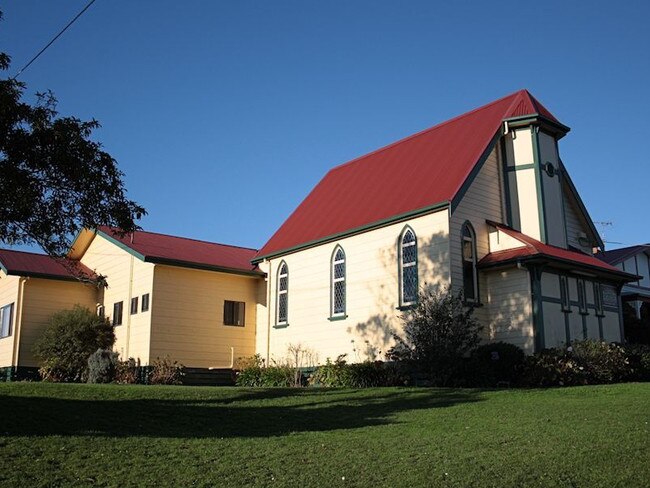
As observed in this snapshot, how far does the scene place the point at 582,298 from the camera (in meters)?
23.2

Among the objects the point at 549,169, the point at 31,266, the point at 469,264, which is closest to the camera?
the point at 469,264

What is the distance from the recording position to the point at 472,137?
24703mm

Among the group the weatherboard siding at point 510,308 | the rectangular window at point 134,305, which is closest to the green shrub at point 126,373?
the rectangular window at point 134,305

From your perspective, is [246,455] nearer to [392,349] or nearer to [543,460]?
[543,460]

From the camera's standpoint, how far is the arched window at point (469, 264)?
71.6 feet

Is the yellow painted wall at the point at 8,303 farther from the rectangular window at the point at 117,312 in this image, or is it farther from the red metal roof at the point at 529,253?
the red metal roof at the point at 529,253

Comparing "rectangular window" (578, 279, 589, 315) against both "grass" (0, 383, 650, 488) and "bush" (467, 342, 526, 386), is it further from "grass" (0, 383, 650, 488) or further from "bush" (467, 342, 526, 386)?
"grass" (0, 383, 650, 488)

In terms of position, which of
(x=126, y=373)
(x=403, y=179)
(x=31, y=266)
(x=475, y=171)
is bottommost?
(x=126, y=373)

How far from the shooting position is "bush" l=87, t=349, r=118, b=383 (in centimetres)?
2311

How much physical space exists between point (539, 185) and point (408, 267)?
17.9ft

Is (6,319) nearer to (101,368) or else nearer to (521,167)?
(101,368)

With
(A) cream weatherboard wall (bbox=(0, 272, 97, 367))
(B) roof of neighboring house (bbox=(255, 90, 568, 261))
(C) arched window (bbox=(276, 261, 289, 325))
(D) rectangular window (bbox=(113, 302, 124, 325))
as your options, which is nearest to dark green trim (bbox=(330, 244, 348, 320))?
(B) roof of neighboring house (bbox=(255, 90, 568, 261))

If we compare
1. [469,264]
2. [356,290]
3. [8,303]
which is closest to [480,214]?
[469,264]

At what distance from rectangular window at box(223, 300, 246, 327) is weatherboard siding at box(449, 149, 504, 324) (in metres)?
10.8
